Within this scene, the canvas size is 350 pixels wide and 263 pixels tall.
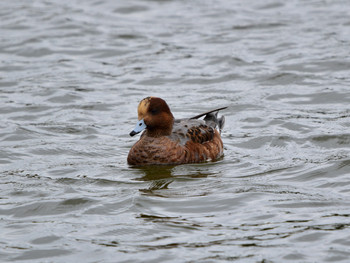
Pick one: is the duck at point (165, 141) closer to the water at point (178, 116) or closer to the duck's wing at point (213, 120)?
the water at point (178, 116)

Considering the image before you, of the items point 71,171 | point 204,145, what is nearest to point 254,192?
point 204,145

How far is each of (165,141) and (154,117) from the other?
0.37 meters

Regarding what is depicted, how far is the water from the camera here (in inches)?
278

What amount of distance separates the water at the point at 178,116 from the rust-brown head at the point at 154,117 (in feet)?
1.94

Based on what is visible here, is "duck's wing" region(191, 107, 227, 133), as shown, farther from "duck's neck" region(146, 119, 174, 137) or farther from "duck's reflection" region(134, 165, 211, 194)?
"duck's reflection" region(134, 165, 211, 194)

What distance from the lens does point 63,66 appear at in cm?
1528

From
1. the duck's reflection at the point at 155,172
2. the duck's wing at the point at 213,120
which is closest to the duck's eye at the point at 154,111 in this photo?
the duck's reflection at the point at 155,172

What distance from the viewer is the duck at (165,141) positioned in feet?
31.8

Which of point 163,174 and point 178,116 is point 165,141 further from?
point 178,116

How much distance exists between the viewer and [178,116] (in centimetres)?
1252

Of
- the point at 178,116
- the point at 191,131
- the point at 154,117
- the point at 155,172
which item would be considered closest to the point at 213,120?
the point at 191,131

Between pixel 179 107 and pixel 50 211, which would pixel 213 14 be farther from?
pixel 50 211

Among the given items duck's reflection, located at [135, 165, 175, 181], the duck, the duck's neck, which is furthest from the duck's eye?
duck's reflection, located at [135, 165, 175, 181]

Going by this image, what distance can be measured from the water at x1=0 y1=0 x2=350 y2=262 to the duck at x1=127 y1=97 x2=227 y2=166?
198 mm
